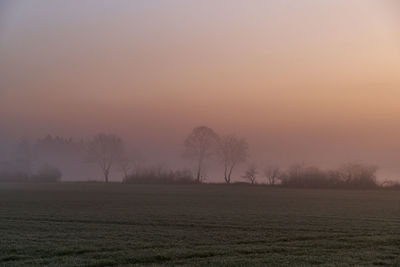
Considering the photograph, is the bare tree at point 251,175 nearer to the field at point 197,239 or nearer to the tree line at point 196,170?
the tree line at point 196,170

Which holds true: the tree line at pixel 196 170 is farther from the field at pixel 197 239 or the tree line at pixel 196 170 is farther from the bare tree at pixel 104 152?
the field at pixel 197 239

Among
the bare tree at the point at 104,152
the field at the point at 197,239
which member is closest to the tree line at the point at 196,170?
the bare tree at the point at 104,152

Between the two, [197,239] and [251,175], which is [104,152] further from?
[197,239]

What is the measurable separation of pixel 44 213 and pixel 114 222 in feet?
24.7

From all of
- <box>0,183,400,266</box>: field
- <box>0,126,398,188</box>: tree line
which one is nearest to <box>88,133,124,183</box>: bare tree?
<box>0,126,398,188</box>: tree line

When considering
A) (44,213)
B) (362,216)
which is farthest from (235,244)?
(44,213)

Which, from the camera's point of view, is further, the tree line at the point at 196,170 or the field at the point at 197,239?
the tree line at the point at 196,170

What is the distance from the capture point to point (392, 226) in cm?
2533

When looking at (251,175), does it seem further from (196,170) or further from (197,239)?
(197,239)

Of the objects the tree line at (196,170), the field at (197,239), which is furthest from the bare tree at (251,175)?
the field at (197,239)

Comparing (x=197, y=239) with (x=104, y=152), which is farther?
(x=104, y=152)

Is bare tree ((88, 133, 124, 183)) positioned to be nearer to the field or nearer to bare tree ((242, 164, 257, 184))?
bare tree ((242, 164, 257, 184))

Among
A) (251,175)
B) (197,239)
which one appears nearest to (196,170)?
(251,175)

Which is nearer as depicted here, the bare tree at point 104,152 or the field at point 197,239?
the field at point 197,239
